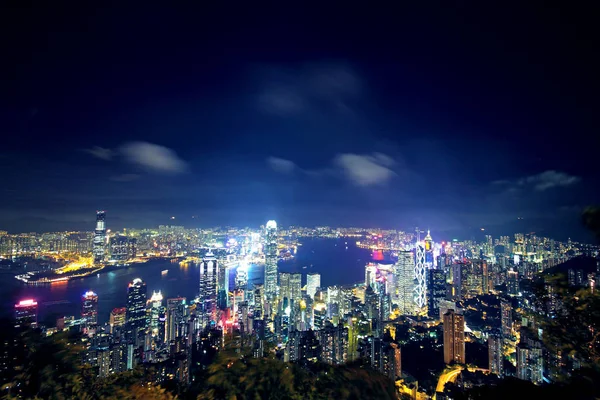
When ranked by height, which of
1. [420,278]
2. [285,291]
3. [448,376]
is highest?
[420,278]

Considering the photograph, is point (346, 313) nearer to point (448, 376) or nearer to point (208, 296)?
point (448, 376)

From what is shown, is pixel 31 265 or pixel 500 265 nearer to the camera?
pixel 31 265

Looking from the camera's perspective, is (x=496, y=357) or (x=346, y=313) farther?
(x=346, y=313)

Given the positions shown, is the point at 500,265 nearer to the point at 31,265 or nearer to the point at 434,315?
the point at 434,315

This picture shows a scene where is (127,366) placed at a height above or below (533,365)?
below

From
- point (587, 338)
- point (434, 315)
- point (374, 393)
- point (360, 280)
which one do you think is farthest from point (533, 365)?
point (360, 280)

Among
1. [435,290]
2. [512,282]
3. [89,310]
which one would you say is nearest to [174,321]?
[89,310]

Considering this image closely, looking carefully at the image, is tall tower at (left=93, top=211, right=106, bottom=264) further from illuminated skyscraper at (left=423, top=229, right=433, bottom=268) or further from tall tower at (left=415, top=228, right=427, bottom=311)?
illuminated skyscraper at (left=423, top=229, right=433, bottom=268)

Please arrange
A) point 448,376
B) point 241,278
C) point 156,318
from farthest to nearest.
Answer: point 241,278
point 156,318
point 448,376
